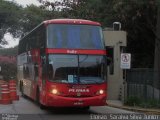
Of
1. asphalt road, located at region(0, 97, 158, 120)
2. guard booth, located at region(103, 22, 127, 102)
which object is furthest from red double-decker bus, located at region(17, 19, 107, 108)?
guard booth, located at region(103, 22, 127, 102)

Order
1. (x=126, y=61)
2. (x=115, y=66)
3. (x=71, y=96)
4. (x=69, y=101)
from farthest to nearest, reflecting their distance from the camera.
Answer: (x=115, y=66) → (x=126, y=61) → (x=71, y=96) → (x=69, y=101)

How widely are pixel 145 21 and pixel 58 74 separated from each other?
14.1 metres

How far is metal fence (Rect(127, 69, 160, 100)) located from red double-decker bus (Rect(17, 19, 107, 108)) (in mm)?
6134

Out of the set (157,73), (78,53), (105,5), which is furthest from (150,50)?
(78,53)

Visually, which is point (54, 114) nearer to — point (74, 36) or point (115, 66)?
point (74, 36)

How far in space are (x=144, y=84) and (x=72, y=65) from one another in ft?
24.3

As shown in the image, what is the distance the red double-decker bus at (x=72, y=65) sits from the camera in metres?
19.5

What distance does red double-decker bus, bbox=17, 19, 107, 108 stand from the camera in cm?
1945

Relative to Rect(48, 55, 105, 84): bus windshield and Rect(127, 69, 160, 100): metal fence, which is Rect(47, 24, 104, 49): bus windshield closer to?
Rect(48, 55, 105, 84): bus windshield

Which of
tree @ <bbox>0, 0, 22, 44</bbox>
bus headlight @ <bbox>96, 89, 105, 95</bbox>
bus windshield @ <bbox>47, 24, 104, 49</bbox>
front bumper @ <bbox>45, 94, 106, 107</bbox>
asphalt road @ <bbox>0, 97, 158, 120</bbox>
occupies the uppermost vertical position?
tree @ <bbox>0, 0, 22, 44</bbox>

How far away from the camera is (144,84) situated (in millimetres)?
26000

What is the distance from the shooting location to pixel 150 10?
2992 cm

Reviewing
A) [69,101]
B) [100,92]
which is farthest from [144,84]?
[69,101]

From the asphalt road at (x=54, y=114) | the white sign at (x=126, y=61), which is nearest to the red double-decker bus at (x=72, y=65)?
the asphalt road at (x=54, y=114)
